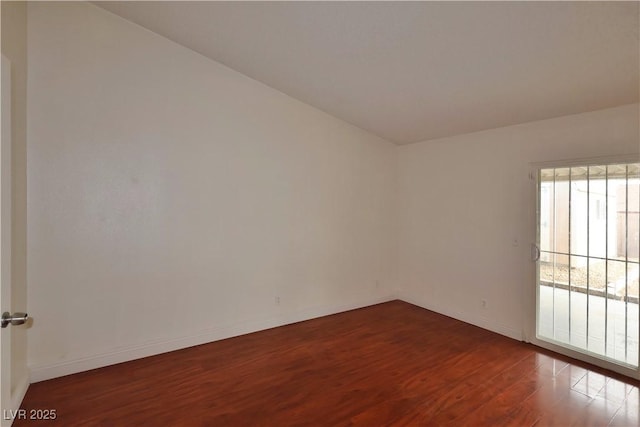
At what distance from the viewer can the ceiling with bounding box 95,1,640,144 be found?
2.12 m

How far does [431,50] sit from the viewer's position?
2.60 m

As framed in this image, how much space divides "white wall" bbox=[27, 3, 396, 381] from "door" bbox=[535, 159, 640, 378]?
2489 millimetres

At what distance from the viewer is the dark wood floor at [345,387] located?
2.29 metres

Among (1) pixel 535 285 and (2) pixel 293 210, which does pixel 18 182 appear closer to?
(2) pixel 293 210

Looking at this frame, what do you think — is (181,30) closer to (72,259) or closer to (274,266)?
(72,259)

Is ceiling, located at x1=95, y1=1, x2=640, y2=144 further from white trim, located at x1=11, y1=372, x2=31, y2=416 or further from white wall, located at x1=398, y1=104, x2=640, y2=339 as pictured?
white trim, located at x1=11, y1=372, x2=31, y2=416

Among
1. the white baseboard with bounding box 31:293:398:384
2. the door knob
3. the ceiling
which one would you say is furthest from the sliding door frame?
the door knob

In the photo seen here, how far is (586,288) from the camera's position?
3.19 meters

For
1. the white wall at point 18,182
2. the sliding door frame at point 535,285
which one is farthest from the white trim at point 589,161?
the white wall at point 18,182

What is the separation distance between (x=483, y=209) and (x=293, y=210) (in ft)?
8.11

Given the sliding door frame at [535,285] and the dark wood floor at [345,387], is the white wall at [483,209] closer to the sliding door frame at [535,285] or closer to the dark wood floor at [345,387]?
the sliding door frame at [535,285]

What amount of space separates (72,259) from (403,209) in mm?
4332

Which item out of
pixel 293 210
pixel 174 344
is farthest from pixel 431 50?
pixel 174 344

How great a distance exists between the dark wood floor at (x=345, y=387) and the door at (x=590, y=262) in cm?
29
